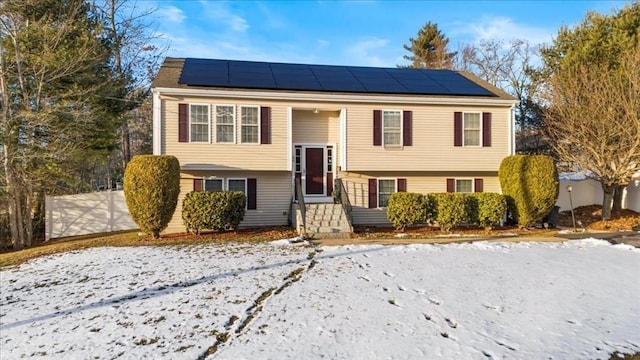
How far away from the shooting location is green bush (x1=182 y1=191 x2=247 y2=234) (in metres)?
11.9

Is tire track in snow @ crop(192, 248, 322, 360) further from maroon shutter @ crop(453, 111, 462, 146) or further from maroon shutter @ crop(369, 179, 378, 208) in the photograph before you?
maroon shutter @ crop(453, 111, 462, 146)

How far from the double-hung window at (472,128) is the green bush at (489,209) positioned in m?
2.88

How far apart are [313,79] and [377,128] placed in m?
3.40

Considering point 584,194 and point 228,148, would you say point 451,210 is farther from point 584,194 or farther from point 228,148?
point 584,194

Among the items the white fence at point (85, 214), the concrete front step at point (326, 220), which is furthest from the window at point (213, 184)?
the white fence at point (85, 214)

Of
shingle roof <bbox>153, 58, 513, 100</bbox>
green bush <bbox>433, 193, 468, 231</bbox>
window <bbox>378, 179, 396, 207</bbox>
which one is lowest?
green bush <bbox>433, 193, 468, 231</bbox>

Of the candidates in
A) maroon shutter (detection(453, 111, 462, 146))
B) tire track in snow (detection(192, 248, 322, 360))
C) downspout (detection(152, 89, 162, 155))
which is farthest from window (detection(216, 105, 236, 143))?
maroon shutter (detection(453, 111, 462, 146))

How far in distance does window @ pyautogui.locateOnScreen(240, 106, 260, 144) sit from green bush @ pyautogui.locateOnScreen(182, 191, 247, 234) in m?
2.66

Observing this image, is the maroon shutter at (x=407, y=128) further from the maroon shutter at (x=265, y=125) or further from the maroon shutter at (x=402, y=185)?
the maroon shutter at (x=265, y=125)

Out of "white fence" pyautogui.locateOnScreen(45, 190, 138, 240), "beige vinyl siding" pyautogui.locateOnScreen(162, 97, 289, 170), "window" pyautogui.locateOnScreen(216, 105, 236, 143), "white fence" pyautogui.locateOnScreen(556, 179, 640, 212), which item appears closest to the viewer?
"beige vinyl siding" pyautogui.locateOnScreen(162, 97, 289, 170)

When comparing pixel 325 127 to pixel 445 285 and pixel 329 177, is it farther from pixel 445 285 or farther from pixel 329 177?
pixel 445 285

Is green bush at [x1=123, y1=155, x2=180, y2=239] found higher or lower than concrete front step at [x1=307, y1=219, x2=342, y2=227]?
higher

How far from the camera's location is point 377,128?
14758 millimetres

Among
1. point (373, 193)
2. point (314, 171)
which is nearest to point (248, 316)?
point (314, 171)
